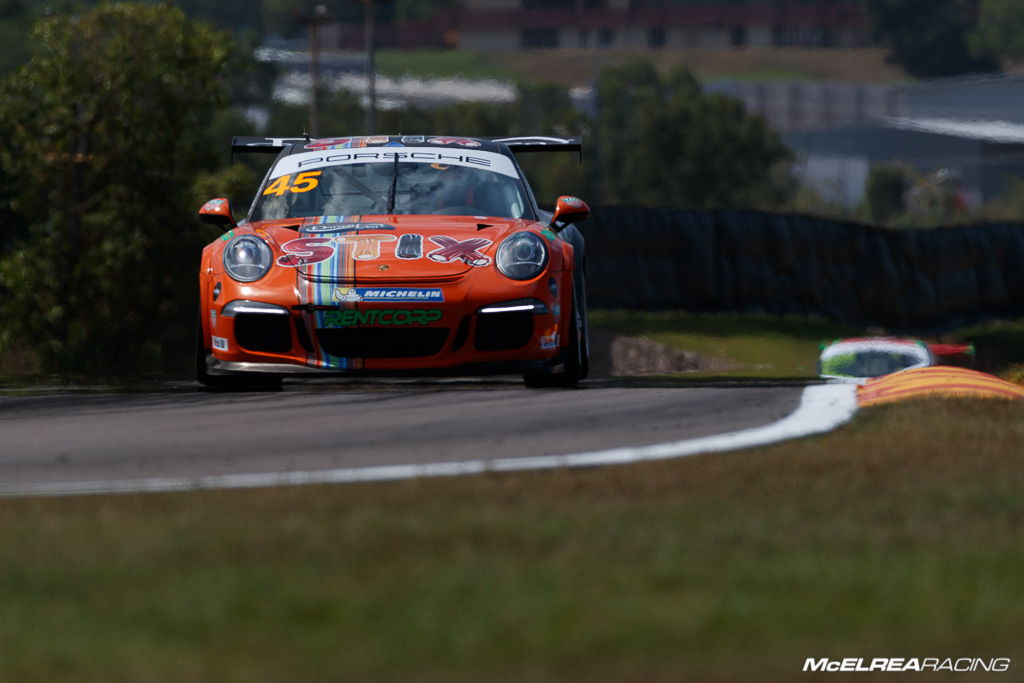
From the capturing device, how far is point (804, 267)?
91.1ft

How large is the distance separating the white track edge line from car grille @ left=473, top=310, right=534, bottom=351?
1.70 meters

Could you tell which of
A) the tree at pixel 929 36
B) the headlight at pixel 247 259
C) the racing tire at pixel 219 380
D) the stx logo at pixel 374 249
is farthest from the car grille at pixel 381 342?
the tree at pixel 929 36

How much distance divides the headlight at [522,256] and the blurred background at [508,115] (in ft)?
8.07

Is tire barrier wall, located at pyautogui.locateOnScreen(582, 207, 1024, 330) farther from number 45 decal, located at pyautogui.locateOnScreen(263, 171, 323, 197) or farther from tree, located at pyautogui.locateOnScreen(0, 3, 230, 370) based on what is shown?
number 45 decal, located at pyautogui.locateOnScreen(263, 171, 323, 197)

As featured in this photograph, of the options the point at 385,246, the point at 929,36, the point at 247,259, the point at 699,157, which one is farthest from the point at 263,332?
the point at 929,36

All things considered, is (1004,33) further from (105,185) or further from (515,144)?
(515,144)

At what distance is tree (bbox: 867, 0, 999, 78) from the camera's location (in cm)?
14800

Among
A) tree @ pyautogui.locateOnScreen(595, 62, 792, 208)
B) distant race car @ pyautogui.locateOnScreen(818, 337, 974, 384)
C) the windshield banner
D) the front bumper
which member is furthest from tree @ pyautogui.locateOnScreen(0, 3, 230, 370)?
tree @ pyautogui.locateOnScreen(595, 62, 792, 208)

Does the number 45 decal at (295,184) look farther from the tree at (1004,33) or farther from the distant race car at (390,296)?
the tree at (1004,33)

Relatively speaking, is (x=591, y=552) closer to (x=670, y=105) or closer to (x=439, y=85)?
(x=670, y=105)

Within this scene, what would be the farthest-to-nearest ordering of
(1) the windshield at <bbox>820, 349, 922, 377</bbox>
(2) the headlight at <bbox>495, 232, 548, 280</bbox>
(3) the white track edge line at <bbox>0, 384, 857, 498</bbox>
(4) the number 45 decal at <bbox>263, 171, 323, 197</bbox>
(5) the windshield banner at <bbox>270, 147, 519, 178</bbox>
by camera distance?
1. (1) the windshield at <bbox>820, 349, 922, 377</bbox>
2. (5) the windshield banner at <bbox>270, 147, 519, 178</bbox>
3. (4) the number 45 decal at <bbox>263, 171, 323, 197</bbox>
4. (2) the headlight at <bbox>495, 232, 548, 280</bbox>
5. (3) the white track edge line at <bbox>0, 384, 857, 498</bbox>

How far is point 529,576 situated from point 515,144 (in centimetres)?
607

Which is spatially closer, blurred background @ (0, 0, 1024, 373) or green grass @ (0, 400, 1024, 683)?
green grass @ (0, 400, 1024, 683)

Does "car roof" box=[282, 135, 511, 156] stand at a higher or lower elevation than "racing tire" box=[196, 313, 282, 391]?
higher
